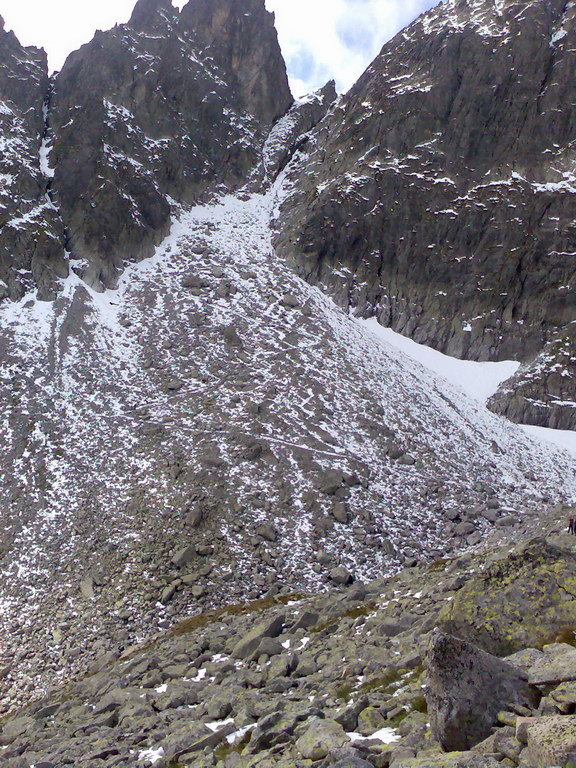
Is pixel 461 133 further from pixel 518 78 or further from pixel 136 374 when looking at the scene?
pixel 136 374

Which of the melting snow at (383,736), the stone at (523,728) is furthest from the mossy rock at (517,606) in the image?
the stone at (523,728)

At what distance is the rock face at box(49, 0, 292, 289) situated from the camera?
60312mm

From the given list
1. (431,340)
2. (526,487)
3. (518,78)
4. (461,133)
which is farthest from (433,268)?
(526,487)

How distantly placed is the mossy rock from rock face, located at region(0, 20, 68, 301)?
4761 centimetres

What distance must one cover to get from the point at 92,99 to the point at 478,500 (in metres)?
59.6

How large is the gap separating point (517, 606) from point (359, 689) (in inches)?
151

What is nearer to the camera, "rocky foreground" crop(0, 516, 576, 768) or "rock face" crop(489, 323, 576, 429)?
"rocky foreground" crop(0, 516, 576, 768)

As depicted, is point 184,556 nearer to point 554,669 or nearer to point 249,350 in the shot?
point 249,350

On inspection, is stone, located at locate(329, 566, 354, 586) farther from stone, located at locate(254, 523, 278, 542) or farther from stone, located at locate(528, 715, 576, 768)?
stone, located at locate(528, 715, 576, 768)

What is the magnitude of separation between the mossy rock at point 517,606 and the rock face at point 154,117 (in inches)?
1968

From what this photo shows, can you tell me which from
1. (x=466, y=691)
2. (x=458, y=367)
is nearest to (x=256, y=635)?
(x=466, y=691)

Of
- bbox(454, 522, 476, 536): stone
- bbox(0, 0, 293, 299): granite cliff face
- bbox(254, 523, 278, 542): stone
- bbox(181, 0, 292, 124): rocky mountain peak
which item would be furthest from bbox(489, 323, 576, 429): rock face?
bbox(181, 0, 292, 124): rocky mountain peak

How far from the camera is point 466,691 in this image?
820 centimetres

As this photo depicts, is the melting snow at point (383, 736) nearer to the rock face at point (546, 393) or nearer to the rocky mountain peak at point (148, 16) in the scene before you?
the rock face at point (546, 393)
